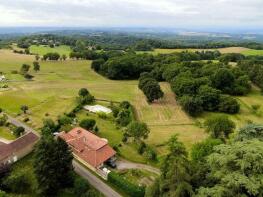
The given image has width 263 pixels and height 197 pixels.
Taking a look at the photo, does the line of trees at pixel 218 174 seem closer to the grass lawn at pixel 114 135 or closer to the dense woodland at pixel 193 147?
the dense woodland at pixel 193 147

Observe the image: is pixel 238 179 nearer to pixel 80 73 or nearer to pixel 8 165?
pixel 8 165

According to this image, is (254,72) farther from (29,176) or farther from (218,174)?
(29,176)

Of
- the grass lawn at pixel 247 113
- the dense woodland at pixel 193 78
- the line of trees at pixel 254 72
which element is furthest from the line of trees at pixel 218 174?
the line of trees at pixel 254 72

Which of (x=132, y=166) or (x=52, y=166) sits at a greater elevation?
(x=52, y=166)

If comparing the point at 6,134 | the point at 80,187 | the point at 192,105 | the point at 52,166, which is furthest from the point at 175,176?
the point at 192,105

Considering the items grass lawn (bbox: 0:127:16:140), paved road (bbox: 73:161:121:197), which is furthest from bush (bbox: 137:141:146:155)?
grass lawn (bbox: 0:127:16:140)

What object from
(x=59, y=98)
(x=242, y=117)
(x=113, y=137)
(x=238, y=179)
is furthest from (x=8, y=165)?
(x=242, y=117)
